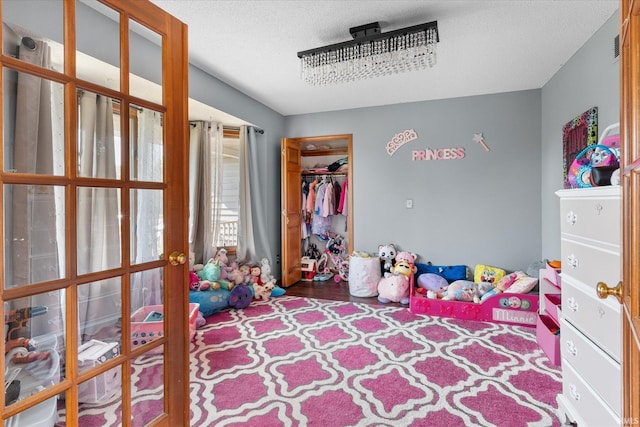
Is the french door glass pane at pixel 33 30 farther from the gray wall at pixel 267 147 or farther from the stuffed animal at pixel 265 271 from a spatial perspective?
the stuffed animal at pixel 265 271

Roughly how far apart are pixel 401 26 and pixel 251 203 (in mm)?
2603

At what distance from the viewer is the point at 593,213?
3.94 ft

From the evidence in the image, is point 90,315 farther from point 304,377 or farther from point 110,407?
point 304,377

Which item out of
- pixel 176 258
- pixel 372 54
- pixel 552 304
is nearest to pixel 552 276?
pixel 552 304

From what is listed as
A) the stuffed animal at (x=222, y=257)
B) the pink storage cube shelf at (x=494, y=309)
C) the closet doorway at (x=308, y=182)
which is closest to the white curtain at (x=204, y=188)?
the stuffed animal at (x=222, y=257)

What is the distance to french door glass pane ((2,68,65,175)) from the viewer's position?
0.86 m

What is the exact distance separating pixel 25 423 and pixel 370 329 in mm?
2306

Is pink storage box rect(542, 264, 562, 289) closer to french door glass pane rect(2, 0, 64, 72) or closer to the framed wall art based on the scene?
the framed wall art

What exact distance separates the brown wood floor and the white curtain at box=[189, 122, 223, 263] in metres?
1.19

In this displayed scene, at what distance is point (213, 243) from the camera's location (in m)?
3.69

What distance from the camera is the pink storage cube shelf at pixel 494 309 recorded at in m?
2.81

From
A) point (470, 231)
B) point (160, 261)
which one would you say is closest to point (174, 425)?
point (160, 261)

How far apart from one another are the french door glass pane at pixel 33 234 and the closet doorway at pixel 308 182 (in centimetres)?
317

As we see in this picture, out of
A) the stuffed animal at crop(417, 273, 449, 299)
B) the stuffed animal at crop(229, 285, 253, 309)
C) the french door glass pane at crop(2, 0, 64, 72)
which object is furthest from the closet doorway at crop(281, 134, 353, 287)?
the french door glass pane at crop(2, 0, 64, 72)
